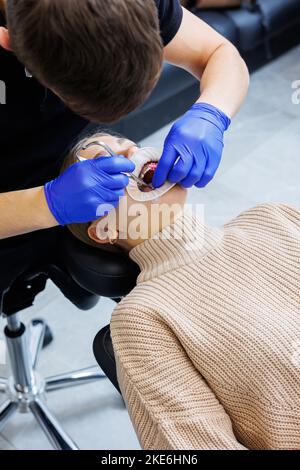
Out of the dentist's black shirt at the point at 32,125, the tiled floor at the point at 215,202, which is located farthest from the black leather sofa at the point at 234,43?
the dentist's black shirt at the point at 32,125

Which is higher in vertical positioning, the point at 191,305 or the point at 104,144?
the point at 104,144

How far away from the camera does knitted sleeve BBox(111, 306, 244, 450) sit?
96 cm

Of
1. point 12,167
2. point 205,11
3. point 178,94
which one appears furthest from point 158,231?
point 205,11

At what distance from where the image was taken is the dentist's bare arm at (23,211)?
110 cm

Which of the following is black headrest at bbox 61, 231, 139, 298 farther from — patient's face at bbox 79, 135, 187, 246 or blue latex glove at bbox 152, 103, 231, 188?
blue latex glove at bbox 152, 103, 231, 188

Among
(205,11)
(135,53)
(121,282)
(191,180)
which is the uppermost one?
(135,53)

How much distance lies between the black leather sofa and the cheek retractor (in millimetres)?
1400

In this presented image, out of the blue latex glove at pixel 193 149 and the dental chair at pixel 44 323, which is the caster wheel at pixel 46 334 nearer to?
the dental chair at pixel 44 323

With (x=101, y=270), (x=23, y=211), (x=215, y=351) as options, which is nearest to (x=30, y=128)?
(x=23, y=211)

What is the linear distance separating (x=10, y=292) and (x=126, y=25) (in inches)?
31.0

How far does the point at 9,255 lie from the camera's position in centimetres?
129

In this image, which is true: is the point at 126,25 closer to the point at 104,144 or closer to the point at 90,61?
the point at 90,61

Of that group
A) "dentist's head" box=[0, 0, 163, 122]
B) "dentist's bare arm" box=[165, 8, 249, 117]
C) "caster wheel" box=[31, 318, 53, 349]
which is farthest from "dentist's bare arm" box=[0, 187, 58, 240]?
"caster wheel" box=[31, 318, 53, 349]

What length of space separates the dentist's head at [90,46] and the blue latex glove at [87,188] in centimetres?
25
